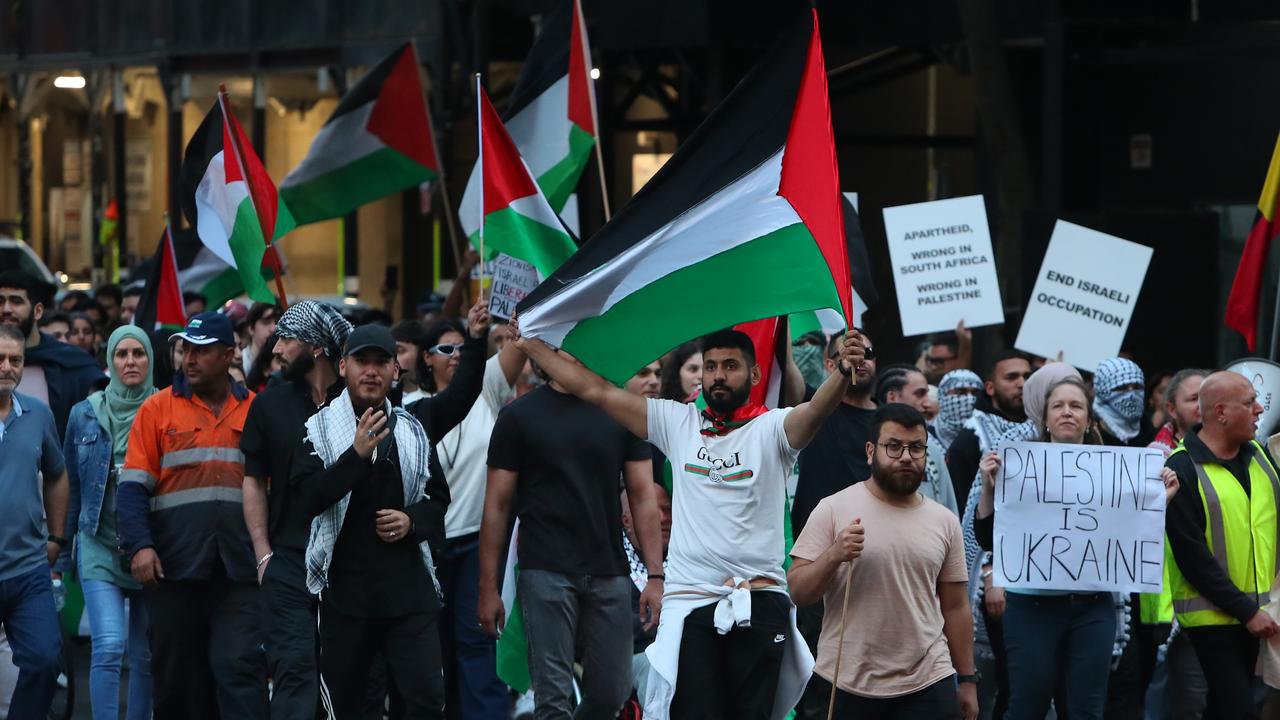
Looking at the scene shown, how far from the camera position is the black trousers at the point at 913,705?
291 inches

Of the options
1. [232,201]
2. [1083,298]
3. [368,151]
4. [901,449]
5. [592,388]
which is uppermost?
[368,151]

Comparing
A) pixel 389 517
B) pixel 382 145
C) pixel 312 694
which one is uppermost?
pixel 382 145

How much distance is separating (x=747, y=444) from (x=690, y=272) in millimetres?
712

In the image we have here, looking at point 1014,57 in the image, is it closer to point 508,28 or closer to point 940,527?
point 508,28

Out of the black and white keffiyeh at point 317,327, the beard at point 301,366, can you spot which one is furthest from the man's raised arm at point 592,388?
the beard at point 301,366

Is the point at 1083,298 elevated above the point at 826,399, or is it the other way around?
the point at 1083,298

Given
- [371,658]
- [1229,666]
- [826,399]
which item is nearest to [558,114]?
[371,658]

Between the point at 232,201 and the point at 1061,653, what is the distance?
18.9 feet

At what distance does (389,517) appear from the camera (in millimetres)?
8305

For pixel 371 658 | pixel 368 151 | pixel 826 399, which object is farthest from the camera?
pixel 368 151

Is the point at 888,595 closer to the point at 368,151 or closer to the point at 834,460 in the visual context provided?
the point at 834,460

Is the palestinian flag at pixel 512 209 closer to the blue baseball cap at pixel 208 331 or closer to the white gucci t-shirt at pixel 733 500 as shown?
the blue baseball cap at pixel 208 331

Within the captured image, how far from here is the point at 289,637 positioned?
860 centimetres

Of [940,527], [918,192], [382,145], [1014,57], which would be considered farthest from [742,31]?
[940,527]
